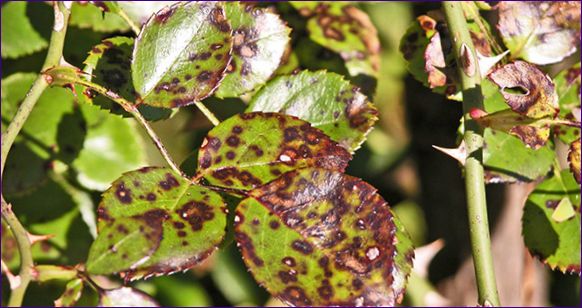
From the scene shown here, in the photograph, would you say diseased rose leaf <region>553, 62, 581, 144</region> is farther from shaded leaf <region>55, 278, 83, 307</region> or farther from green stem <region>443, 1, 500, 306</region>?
shaded leaf <region>55, 278, 83, 307</region>

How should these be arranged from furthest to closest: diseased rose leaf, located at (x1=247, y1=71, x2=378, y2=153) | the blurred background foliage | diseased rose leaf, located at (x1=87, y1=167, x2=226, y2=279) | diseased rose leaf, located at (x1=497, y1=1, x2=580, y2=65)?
the blurred background foliage, diseased rose leaf, located at (x1=497, y1=1, x2=580, y2=65), diseased rose leaf, located at (x1=247, y1=71, x2=378, y2=153), diseased rose leaf, located at (x1=87, y1=167, x2=226, y2=279)

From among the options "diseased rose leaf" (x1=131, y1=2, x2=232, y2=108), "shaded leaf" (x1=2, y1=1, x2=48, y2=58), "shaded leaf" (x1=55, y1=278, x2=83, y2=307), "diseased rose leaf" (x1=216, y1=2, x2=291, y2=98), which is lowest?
"shaded leaf" (x1=55, y1=278, x2=83, y2=307)

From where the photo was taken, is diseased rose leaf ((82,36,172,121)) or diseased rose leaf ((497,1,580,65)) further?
diseased rose leaf ((497,1,580,65))

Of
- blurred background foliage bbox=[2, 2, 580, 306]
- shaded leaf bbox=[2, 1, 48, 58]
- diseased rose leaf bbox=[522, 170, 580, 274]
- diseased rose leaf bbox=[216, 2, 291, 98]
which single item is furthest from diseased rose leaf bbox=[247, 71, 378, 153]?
shaded leaf bbox=[2, 1, 48, 58]

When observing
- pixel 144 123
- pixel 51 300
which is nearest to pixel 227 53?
pixel 144 123

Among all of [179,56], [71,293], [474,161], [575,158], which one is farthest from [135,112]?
[575,158]

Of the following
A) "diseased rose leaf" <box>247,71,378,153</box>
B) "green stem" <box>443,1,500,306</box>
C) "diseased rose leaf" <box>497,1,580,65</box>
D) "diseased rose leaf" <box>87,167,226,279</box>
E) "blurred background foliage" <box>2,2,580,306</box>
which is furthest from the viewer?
"blurred background foliage" <box>2,2,580,306</box>

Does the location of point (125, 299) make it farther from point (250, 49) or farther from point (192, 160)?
point (250, 49)
